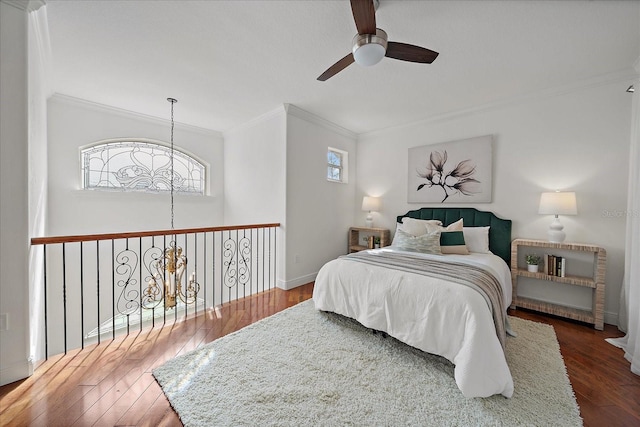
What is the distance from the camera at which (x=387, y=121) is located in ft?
13.4

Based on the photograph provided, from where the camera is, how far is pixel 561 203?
2.62m

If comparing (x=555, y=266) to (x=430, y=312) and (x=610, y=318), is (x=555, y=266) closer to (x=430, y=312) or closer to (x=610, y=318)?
(x=610, y=318)

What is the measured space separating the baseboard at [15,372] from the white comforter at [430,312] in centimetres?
217

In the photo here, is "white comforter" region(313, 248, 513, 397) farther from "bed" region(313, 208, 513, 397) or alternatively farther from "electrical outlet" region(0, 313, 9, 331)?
"electrical outlet" region(0, 313, 9, 331)

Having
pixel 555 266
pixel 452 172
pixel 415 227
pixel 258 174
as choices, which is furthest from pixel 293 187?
pixel 555 266

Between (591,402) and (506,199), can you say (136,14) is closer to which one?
(591,402)

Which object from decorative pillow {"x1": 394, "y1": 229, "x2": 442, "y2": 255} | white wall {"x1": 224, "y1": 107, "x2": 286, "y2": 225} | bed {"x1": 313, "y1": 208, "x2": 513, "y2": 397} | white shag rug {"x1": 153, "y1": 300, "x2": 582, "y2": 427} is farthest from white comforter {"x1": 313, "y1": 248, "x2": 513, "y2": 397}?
white wall {"x1": 224, "y1": 107, "x2": 286, "y2": 225}

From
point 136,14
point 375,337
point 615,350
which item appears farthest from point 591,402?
point 136,14

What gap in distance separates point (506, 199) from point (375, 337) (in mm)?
2604

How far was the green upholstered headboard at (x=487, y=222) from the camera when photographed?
125 inches

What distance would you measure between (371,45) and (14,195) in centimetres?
258

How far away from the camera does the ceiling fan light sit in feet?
5.55

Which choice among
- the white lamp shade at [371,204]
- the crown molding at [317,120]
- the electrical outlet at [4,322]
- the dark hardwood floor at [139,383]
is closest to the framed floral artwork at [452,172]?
the white lamp shade at [371,204]

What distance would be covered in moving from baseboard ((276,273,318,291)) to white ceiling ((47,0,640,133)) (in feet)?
8.43
